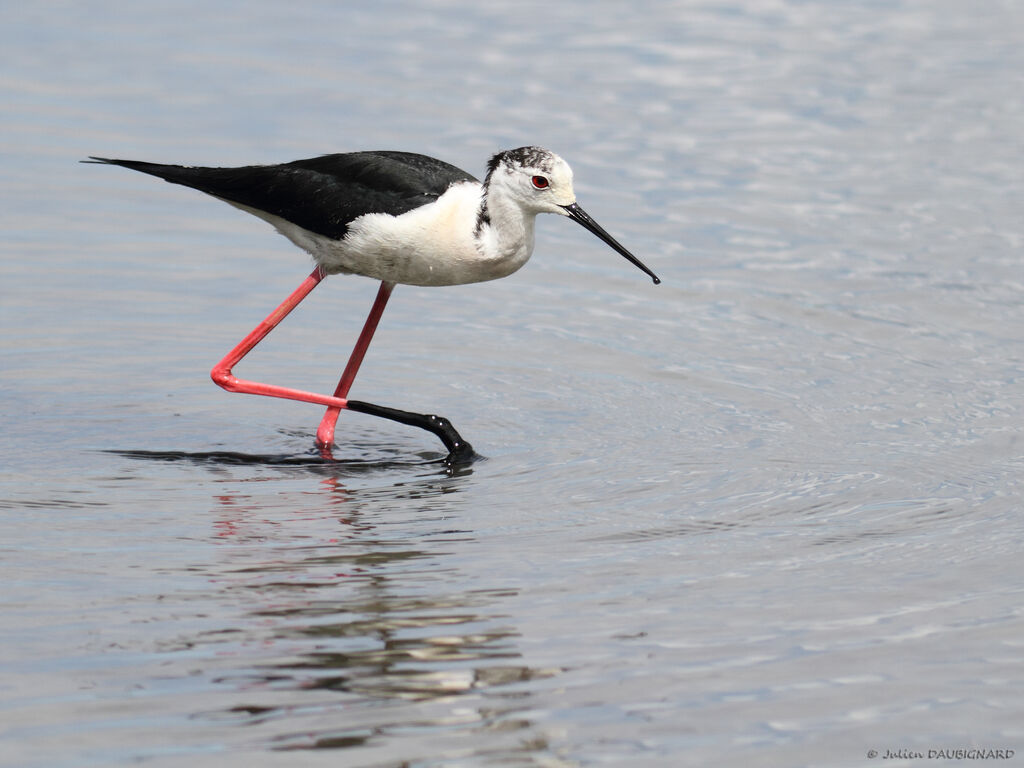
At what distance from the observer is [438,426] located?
7.55m

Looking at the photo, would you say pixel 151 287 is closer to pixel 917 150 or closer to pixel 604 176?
pixel 604 176

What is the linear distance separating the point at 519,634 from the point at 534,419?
284 centimetres

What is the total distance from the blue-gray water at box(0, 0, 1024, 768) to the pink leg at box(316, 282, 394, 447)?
162 millimetres

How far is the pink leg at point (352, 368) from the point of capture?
794 cm

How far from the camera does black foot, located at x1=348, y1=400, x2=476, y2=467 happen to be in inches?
295

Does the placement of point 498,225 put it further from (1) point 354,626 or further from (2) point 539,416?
(1) point 354,626

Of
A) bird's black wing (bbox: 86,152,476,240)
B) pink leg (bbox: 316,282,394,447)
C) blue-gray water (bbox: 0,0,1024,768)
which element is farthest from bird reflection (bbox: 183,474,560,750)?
bird's black wing (bbox: 86,152,476,240)

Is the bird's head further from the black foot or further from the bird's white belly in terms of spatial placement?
the black foot

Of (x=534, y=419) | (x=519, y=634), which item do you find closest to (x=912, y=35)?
(x=534, y=419)

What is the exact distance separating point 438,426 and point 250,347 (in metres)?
1.16

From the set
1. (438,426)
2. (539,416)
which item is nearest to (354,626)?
(438,426)

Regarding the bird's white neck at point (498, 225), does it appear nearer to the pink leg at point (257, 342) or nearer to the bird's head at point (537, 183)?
the bird's head at point (537, 183)

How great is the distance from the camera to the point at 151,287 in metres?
10.0

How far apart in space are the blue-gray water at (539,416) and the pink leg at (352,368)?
162 millimetres
